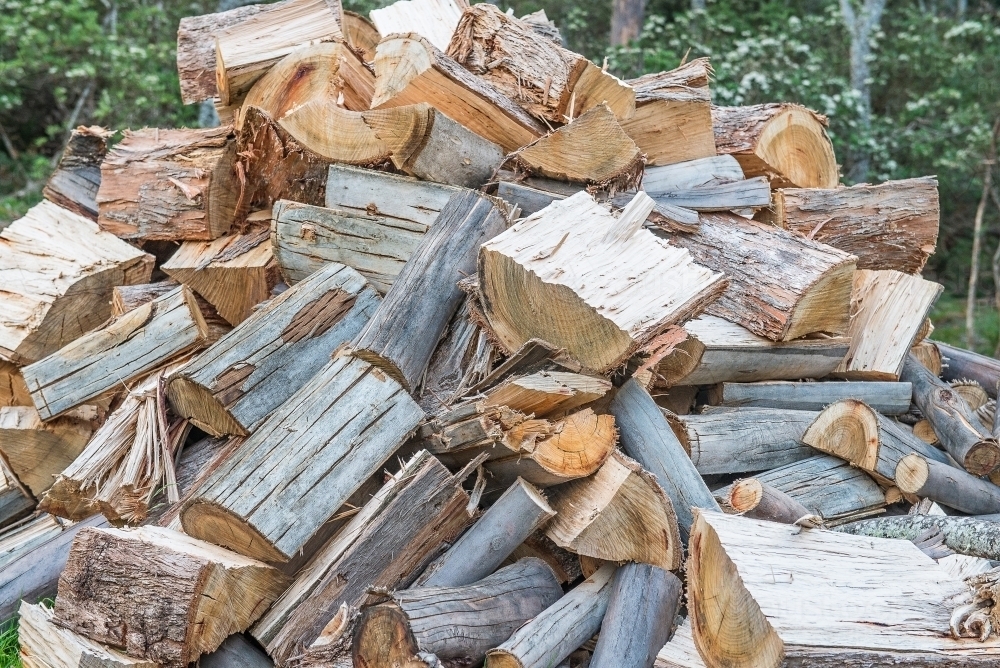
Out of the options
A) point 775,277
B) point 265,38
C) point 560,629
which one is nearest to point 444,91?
point 265,38

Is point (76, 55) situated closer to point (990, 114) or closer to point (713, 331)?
point (713, 331)

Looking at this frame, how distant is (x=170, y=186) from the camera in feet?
12.5

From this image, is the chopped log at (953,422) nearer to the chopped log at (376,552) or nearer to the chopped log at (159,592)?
the chopped log at (376,552)

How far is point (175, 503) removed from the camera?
2.96 m

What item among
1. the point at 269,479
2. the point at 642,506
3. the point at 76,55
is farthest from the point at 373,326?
the point at 76,55

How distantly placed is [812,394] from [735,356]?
474 mm

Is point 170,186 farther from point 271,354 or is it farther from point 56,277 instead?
point 271,354

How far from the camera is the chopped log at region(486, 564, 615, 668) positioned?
7.95ft

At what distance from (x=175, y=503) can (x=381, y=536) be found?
0.80 m

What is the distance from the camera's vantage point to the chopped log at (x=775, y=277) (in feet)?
10.9

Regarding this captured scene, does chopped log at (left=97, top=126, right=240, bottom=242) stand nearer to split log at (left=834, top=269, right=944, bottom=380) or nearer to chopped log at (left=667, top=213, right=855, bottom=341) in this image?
chopped log at (left=667, top=213, right=855, bottom=341)

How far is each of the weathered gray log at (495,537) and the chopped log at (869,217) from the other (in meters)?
1.93

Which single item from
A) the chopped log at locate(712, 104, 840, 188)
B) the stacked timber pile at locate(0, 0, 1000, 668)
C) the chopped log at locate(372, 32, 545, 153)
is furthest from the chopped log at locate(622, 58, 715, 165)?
the chopped log at locate(372, 32, 545, 153)

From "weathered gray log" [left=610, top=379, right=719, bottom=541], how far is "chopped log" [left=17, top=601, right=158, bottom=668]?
62.2 inches
